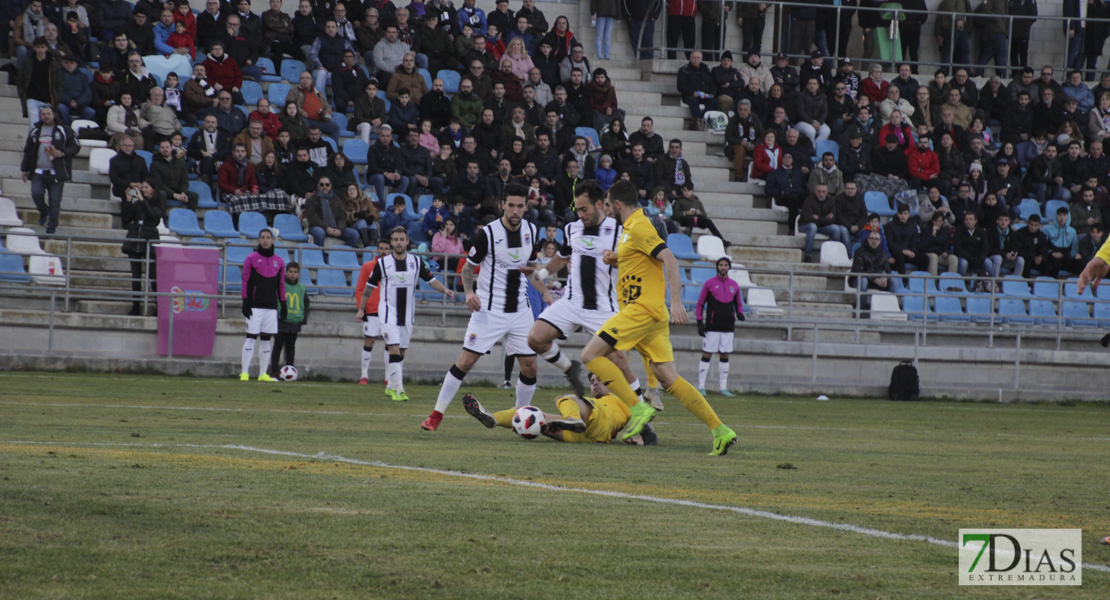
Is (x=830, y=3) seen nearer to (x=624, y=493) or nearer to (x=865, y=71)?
(x=865, y=71)

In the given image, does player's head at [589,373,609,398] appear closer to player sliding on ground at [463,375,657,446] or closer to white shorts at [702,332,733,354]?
player sliding on ground at [463,375,657,446]

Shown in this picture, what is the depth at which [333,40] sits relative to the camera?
25500 mm

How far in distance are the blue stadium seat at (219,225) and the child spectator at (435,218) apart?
3435 mm

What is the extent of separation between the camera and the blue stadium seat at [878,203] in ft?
88.6

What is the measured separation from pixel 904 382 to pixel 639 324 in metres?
13.4

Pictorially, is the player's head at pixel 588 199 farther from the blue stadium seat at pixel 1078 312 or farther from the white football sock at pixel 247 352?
the blue stadium seat at pixel 1078 312

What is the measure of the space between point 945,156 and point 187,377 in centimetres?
1759

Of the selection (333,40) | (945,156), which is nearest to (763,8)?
(945,156)

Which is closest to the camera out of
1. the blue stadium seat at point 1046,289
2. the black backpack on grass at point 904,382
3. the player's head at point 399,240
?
the player's head at point 399,240

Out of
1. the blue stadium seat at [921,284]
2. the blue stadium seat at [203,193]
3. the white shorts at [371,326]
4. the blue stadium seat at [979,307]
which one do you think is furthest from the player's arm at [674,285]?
the blue stadium seat at [979,307]

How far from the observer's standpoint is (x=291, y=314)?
66.1 ft

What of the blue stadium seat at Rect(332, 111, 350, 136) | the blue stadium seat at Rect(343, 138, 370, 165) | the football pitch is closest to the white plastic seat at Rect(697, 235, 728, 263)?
the blue stadium seat at Rect(343, 138, 370, 165)

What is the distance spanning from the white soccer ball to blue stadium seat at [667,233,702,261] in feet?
26.0

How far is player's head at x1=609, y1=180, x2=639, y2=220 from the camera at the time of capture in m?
10.3
